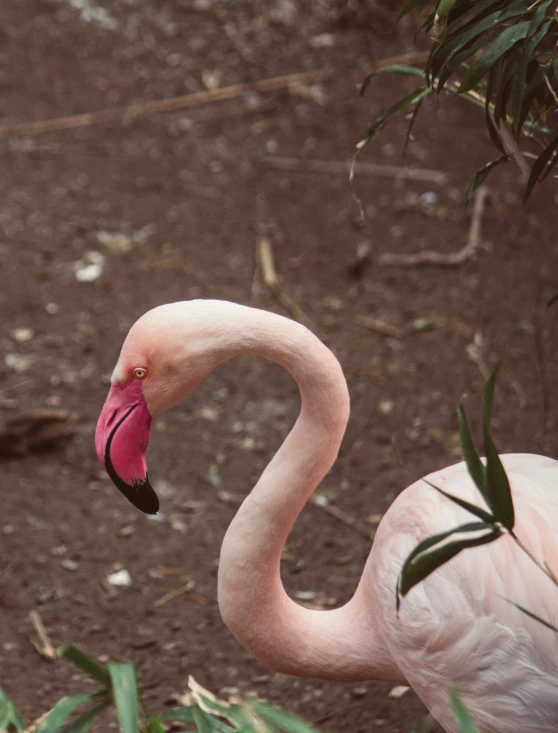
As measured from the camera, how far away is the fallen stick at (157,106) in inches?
196

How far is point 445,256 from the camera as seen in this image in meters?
4.24

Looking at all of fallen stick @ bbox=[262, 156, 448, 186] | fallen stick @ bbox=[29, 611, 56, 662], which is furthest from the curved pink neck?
fallen stick @ bbox=[262, 156, 448, 186]

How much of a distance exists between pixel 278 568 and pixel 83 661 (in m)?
0.59

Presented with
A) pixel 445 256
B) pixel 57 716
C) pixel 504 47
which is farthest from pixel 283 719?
pixel 445 256

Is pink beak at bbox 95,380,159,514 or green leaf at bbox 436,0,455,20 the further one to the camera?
pink beak at bbox 95,380,159,514

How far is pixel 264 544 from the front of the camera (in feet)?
6.86

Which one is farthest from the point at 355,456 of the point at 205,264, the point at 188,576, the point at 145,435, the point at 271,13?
the point at 271,13

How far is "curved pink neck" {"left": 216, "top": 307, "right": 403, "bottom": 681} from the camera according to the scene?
2016mm

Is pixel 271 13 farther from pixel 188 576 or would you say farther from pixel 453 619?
pixel 453 619

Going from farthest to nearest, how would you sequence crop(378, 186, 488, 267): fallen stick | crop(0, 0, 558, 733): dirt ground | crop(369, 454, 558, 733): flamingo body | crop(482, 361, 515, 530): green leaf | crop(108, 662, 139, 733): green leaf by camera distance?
crop(378, 186, 488, 267): fallen stick < crop(0, 0, 558, 733): dirt ground < crop(369, 454, 558, 733): flamingo body < crop(108, 662, 139, 733): green leaf < crop(482, 361, 515, 530): green leaf

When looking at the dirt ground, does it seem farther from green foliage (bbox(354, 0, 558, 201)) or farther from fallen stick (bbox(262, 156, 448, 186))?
green foliage (bbox(354, 0, 558, 201))

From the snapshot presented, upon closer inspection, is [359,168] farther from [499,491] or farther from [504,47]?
[499,491]

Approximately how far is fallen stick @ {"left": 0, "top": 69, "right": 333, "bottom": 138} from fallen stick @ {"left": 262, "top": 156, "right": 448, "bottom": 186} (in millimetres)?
638

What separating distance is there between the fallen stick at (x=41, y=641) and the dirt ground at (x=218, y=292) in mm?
24
